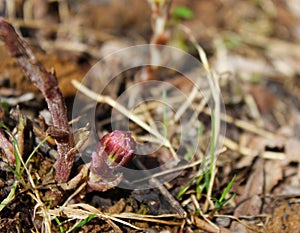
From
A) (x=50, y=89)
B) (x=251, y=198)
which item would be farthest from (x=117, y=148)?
(x=251, y=198)

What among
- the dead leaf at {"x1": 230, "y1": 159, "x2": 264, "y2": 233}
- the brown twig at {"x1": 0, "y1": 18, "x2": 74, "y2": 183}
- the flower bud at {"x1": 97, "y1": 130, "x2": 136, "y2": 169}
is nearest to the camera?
the brown twig at {"x1": 0, "y1": 18, "x2": 74, "y2": 183}

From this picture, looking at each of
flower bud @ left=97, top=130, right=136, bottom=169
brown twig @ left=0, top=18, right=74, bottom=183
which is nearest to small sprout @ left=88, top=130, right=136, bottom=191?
flower bud @ left=97, top=130, right=136, bottom=169

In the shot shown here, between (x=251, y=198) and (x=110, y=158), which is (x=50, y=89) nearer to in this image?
(x=110, y=158)

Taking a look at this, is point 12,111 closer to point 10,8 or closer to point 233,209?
point 233,209

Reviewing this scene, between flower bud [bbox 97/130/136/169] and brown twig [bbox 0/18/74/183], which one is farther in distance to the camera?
flower bud [bbox 97/130/136/169]

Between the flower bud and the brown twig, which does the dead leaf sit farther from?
the brown twig

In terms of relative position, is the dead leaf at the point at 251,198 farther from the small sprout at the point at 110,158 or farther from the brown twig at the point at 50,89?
the brown twig at the point at 50,89

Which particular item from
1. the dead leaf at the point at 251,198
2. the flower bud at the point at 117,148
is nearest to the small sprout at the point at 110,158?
the flower bud at the point at 117,148

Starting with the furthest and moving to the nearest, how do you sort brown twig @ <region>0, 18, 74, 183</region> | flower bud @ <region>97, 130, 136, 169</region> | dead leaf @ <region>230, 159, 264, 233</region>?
dead leaf @ <region>230, 159, 264, 233</region> → flower bud @ <region>97, 130, 136, 169</region> → brown twig @ <region>0, 18, 74, 183</region>

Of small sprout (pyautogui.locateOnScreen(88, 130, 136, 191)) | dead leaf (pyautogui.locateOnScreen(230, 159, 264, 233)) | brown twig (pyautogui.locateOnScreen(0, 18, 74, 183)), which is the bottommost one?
dead leaf (pyautogui.locateOnScreen(230, 159, 264, 233))
